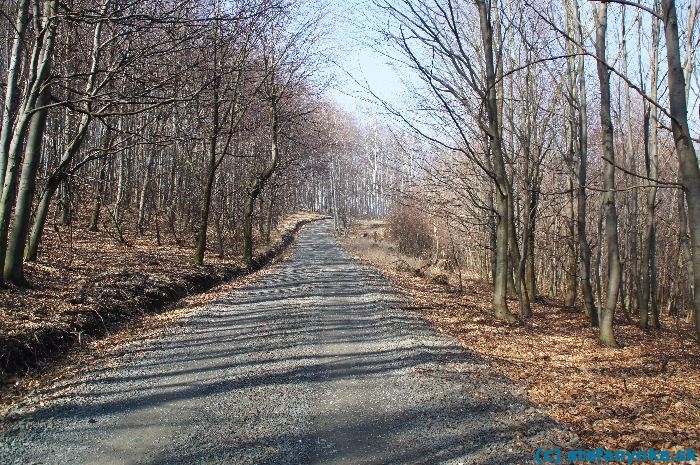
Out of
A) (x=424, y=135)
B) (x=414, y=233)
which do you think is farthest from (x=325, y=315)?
(x=414, y=233)

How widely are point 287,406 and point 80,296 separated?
5606mm

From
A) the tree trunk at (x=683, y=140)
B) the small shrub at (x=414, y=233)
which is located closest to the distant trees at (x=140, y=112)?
the tree trunk at (x=683, y=140)

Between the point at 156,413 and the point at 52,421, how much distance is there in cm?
87

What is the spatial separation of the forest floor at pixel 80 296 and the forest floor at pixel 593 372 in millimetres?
5527

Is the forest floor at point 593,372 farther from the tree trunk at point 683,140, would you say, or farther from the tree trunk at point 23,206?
the tree trunk at point 23,206

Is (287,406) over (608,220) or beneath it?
beneath

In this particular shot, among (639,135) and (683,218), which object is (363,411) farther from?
(639,135)

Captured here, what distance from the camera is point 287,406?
532 centimetres

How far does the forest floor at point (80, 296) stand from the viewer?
6469 mm

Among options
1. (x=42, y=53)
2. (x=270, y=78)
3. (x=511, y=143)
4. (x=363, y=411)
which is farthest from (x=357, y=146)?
(x=363, y=411)

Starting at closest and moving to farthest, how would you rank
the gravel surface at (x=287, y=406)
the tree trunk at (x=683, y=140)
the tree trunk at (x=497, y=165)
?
the gravel surface at (x=287, y=406), the tree trunk at (x=683, y=140), the tree trunk at (x=497, y=165)

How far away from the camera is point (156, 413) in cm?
504

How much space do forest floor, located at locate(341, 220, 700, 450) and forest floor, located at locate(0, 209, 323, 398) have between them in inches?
218

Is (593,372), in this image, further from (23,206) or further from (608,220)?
(23,206)
